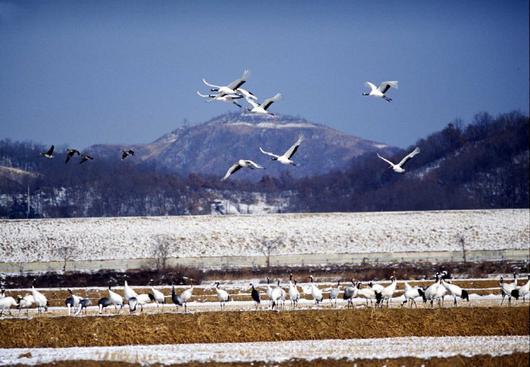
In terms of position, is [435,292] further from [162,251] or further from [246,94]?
[162,251]

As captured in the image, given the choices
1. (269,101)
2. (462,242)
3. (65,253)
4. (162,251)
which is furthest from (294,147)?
(462,242)

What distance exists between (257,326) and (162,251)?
98.1ft

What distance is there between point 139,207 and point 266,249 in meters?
35.1

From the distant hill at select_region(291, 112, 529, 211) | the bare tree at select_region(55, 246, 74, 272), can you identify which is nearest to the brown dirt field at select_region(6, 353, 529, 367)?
the bare tree at select_region(55, 246, 74, 272)

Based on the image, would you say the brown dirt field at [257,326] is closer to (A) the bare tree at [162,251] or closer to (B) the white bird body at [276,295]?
(B) the white bird body at [276,295]

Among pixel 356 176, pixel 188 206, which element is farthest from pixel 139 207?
pixel 356 176

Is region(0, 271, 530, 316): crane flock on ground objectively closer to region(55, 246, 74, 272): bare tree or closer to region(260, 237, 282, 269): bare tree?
region(55, 246, 74, 272): bare tree

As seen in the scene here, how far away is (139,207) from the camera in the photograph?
94875 millimetres

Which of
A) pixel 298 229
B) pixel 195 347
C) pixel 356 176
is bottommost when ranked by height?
pixel 195 347

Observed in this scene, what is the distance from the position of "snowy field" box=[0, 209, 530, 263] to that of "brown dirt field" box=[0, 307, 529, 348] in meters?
28.8

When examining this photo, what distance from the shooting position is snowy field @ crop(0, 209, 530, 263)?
200 feet

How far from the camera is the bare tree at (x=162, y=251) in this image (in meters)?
56.3

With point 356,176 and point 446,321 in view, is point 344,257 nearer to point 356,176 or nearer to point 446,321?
point 446,321

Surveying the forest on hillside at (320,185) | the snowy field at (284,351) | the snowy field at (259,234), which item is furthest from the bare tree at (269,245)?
the snowy field at (284,351)
